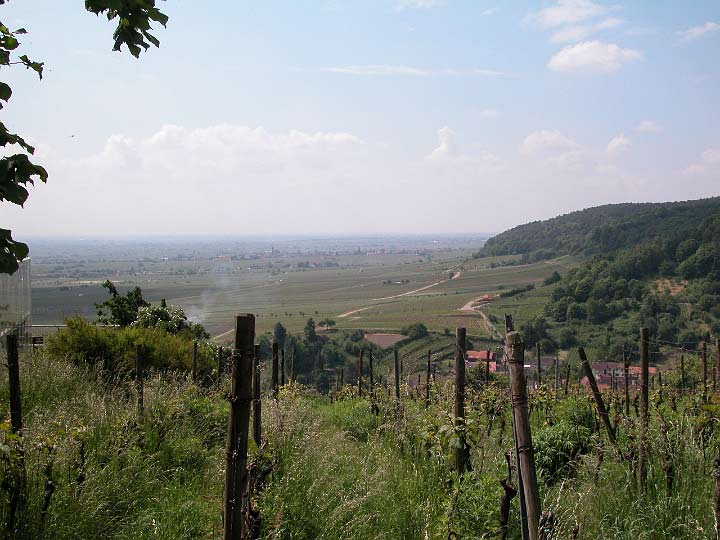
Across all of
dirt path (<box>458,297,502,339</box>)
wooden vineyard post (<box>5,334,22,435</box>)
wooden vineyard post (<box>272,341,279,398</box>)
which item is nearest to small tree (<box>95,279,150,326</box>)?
wooden vineyard post (<box>272,341,279,398</box>)

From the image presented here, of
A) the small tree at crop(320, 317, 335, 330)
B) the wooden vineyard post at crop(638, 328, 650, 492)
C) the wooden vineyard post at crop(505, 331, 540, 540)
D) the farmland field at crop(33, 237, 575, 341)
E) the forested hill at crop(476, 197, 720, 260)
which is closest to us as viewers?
the wooden vineyard post at crop(505, 331, 540, 540)

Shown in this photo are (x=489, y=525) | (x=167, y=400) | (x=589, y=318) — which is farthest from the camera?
(x=589, y=318)

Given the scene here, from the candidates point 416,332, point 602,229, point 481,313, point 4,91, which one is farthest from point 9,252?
point 602,229

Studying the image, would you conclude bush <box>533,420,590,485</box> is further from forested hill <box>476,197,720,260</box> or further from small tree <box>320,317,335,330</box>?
small tree <box>320,317,335,330</box>

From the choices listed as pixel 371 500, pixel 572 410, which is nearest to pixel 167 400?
pixel 371 500

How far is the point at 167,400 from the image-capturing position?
771 centimetres

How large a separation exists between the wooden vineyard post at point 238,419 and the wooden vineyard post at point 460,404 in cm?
213

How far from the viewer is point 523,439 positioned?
3520mm

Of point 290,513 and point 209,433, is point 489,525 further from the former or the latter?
point 209,433

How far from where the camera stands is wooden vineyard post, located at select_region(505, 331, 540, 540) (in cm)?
344

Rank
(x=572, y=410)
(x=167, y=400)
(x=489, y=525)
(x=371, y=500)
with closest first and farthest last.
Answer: (x=489, y=525) < (x=371, y=500) < (x=167, y=400) < (x=572, y=410)

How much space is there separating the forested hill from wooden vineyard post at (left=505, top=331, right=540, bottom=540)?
64.2 meters

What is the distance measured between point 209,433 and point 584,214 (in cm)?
11004

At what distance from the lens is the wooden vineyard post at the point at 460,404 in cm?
505
